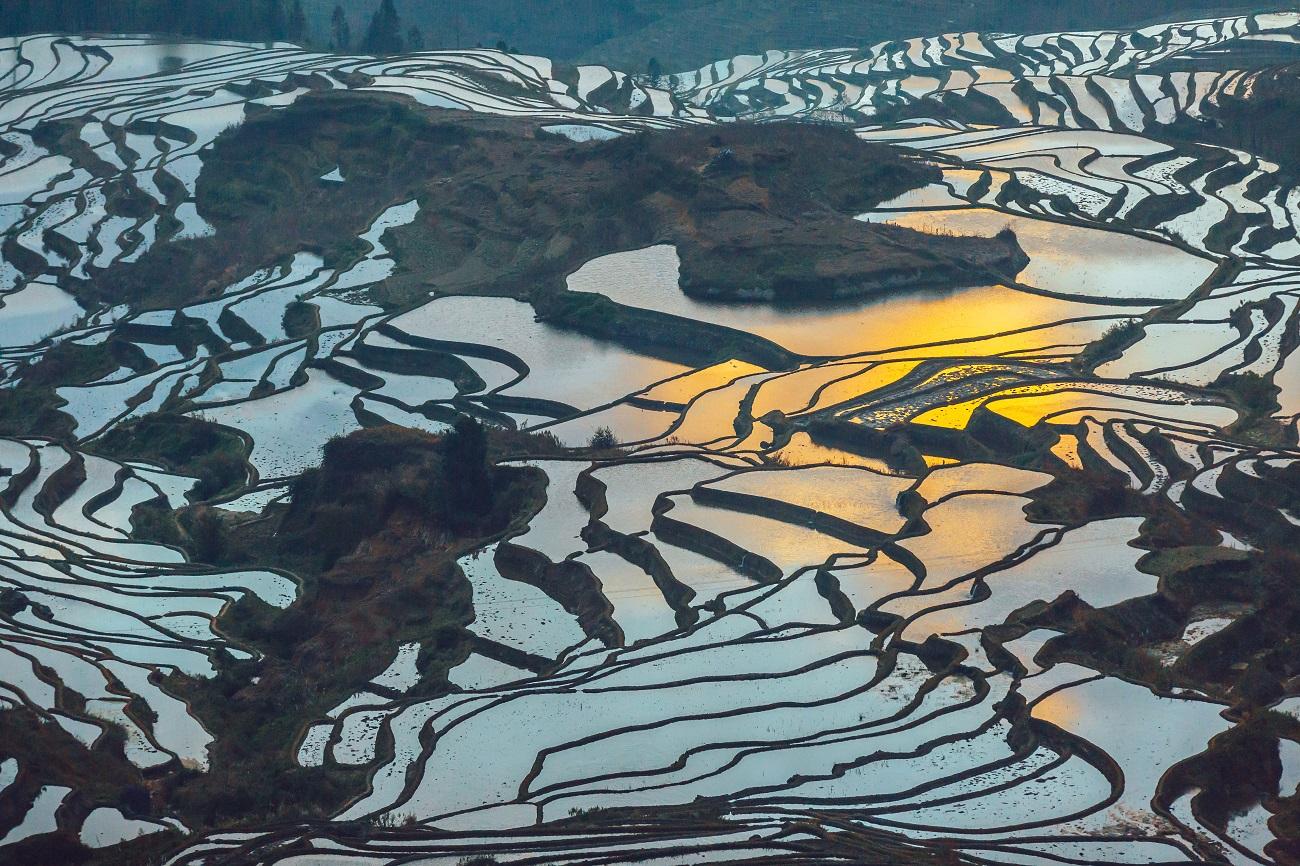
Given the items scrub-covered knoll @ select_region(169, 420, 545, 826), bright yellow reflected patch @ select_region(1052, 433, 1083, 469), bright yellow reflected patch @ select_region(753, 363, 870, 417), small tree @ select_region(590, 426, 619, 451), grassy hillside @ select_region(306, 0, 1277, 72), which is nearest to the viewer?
scrub-covered knoll @ select_region(169, 420, 545, 826)

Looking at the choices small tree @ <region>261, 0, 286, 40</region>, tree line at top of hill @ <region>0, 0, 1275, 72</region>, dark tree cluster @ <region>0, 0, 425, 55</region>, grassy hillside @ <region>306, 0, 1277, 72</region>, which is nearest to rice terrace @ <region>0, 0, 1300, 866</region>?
dark tree cluster @ <region>0, 0, 425, 55</region>

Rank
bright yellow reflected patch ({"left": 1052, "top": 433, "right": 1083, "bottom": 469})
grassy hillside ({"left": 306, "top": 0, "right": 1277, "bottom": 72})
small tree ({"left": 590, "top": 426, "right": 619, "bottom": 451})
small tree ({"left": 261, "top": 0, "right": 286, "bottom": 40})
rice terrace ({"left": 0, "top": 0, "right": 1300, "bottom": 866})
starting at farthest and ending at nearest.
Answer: grassy hillside ({"left": 306, "top": 0, "right": 1277, "bottom": 72}), small tree ({"left": 261, "top": 0, "right": 286, "bottom": 40}), small tree ({"left": 590, "top": 426, "right": 619, "bottom": 451}), bright yellow reflected patch ({"left": 1052, "top": 433, "right": 1083, "bottom": 469}), rice terrace ({"left": 0, "top": 0, "right": 1300, "bottom": 866})

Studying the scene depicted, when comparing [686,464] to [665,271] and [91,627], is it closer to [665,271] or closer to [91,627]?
[91,627]

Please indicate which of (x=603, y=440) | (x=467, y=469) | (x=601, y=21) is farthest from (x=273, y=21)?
(x=467, y=469)

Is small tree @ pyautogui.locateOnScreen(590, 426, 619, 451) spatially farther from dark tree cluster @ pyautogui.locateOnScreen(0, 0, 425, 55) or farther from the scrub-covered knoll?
dark tree cluster @ pyautogui.locateOnScreen(0, 0, 425, 55)

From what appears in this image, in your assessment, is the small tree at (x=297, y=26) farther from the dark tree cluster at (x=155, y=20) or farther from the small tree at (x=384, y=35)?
the small tree at (x=384, y=35)

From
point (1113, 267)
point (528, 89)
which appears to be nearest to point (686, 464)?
point (1113, 267)
